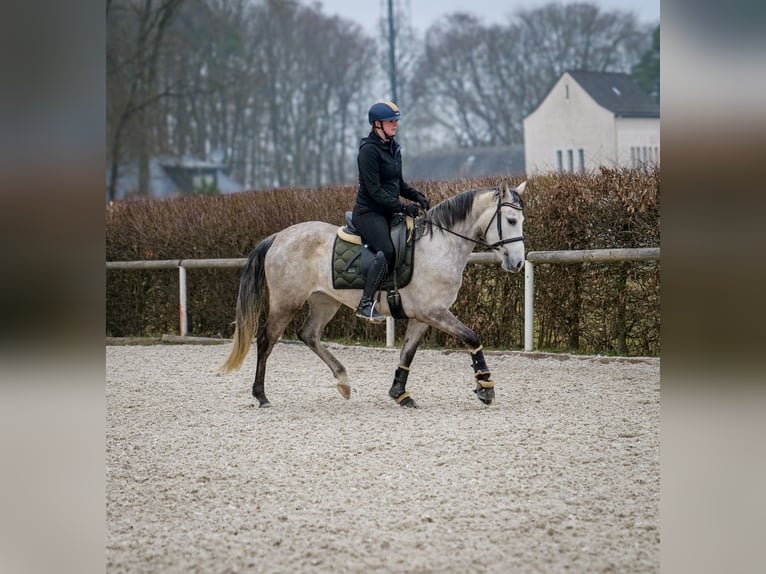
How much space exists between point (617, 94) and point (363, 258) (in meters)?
52.6

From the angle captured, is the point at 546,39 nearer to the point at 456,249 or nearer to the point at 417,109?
the point at 417,109

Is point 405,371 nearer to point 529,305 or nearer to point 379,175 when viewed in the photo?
point 379,175

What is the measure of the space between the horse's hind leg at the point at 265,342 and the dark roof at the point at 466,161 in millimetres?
51527

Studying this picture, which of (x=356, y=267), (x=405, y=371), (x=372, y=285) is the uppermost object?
(x=356, y=267)

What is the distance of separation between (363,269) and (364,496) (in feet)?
11.1

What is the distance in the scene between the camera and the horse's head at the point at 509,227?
8.05 m

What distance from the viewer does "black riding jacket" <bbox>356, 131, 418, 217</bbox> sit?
8008 millimetres

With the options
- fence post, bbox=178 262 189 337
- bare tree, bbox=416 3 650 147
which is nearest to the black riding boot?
fence post, bbox=178 262 189 337

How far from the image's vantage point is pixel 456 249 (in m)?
8.39

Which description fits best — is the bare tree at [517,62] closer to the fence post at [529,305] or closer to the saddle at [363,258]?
the fence post at [529,305]

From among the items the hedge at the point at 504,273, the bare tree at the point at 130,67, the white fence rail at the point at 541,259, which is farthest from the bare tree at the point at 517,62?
the white fence rail at the point at 541,259

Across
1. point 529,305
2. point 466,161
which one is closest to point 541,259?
point 529,305

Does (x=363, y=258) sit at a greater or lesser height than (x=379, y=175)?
lesser

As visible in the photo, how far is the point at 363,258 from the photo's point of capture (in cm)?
830
